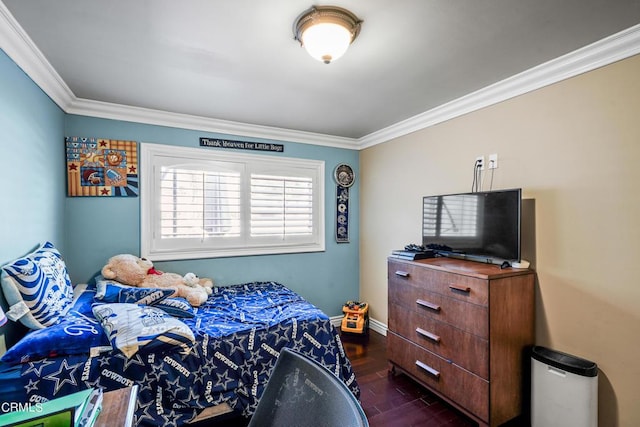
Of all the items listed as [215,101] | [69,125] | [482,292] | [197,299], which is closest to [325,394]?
[482,292]

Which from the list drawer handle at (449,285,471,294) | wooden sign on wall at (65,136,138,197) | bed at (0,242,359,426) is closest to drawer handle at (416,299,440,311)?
drawer handle at (449,285,471,294)

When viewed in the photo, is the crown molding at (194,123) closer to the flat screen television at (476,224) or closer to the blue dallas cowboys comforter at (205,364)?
the flat screen television at (476,224)

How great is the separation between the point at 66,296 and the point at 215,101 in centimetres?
188

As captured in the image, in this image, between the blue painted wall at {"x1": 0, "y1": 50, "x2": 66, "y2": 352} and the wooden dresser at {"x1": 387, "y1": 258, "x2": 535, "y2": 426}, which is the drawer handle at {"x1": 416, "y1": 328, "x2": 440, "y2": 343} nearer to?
the wooden dresser at {"x1": 387, "y1": 258, "x2": 535, "y2": 426}

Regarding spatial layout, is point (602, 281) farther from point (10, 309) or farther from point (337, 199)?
point (10, 309)

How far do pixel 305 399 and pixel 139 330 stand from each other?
1519 millimetres

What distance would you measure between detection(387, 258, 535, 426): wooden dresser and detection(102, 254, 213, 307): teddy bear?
190 cm

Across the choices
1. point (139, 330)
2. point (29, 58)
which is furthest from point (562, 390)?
point (29, 58)

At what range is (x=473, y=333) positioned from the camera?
78.4 inches

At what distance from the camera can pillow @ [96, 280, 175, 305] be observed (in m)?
2.25

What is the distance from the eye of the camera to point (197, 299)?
261 centimetres

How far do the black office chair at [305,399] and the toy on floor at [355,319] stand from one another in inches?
114

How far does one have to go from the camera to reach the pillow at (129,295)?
7.39 ft

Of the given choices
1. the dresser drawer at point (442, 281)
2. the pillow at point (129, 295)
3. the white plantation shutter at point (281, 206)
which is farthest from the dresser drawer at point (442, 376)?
the pillow at point (129, 295)
